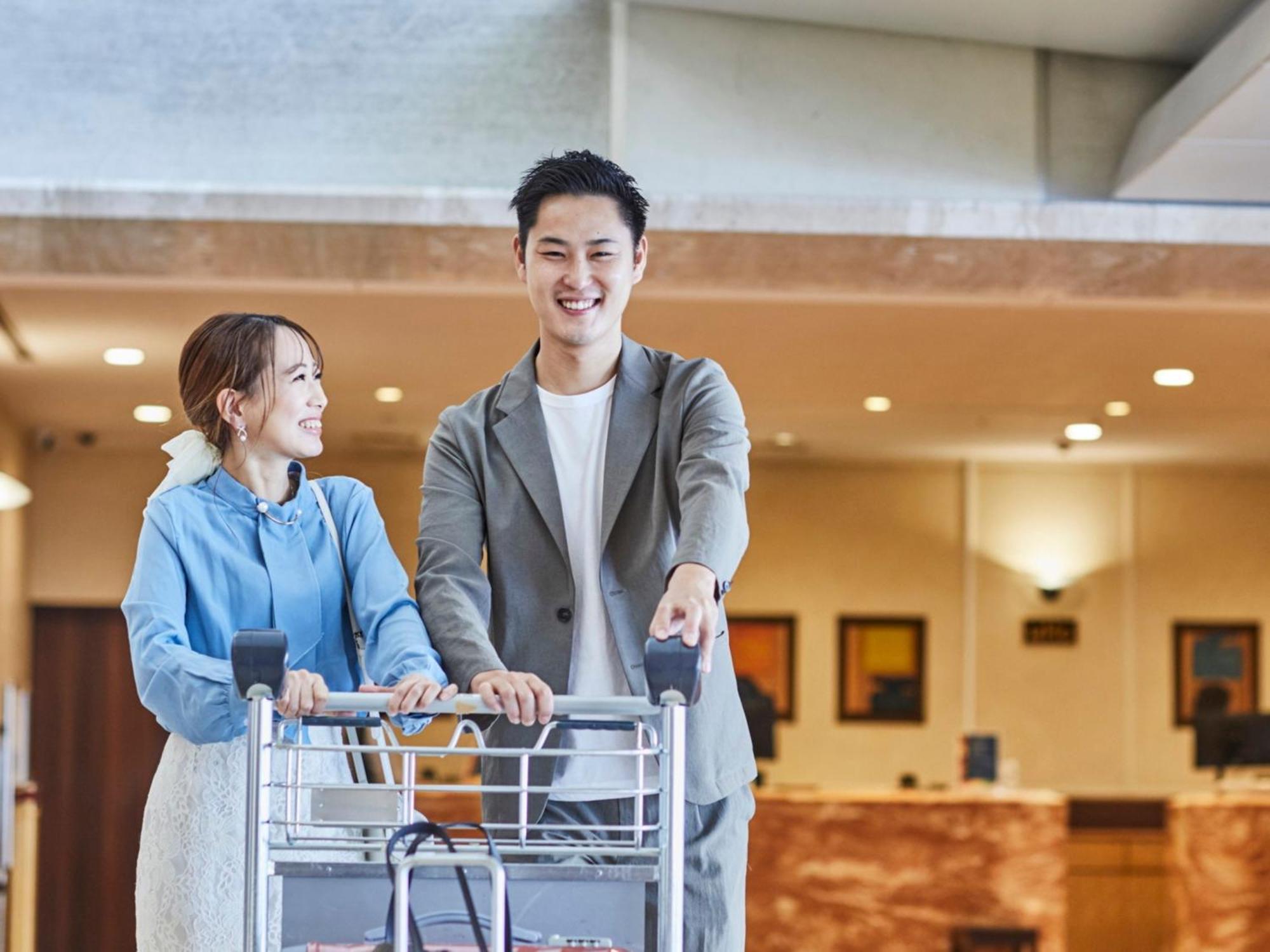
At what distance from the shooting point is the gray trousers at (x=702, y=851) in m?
1.94

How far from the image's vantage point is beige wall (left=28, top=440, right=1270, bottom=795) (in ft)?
37.9

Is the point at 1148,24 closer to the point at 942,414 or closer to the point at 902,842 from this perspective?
the point at 902,842

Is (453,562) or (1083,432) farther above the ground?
(1083,432)

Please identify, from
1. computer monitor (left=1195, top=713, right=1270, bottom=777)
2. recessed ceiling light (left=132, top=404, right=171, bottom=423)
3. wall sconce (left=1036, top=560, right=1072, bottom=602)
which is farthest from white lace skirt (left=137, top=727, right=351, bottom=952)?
wall sconce (left=1036, top=560, right=1072, bottom=602)

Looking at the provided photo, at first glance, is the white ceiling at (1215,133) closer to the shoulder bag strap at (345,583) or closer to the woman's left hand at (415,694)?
the shoulder bag strap at (345,583)

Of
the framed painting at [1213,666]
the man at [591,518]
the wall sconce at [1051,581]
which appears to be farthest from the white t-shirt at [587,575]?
the framed painting at [1213,666]

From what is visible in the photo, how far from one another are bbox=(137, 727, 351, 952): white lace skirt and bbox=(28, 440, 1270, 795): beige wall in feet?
32.0

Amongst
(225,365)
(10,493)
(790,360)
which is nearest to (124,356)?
(10,493)

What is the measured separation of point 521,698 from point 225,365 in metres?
0.60

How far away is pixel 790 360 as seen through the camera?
7590 millimetres

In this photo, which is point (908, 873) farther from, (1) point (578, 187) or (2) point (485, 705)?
(2) point (485, 705)

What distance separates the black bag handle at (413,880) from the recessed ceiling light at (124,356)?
6188mm

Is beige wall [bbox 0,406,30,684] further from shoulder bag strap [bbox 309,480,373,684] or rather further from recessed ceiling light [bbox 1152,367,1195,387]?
shoulder bag strap [bbox 309,480,373,684]

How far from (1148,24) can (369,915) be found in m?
3.86
